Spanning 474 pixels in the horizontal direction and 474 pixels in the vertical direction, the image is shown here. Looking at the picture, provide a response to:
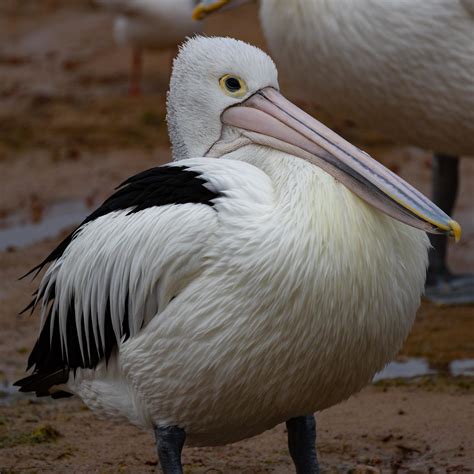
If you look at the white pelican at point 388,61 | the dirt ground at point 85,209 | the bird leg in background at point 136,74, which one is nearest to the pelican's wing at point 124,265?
the dirt ground at point 85,209

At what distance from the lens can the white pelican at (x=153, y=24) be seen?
1073 cm

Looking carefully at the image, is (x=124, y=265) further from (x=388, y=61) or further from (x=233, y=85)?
(x=388, y=61)

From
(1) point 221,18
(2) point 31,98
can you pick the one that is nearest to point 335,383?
(2) point 31,98

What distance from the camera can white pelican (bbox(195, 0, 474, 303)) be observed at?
210 inches

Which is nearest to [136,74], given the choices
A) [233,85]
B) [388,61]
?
[388,61]

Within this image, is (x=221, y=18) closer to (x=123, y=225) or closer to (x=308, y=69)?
(x=308, y=69)

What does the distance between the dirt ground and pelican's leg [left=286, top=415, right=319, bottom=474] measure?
413mm

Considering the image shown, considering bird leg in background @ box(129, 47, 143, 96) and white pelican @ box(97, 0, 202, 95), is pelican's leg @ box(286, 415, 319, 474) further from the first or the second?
white pelican @ box(97, 0, 202, 95)

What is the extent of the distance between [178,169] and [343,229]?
1.71 ft

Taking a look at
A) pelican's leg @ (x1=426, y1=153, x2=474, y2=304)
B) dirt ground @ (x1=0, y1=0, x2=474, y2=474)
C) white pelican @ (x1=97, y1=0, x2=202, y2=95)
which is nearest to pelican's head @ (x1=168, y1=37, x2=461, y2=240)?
dirt ground @ (x1=0, y1=0, x2=474, y2=474)

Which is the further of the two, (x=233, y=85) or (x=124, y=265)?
(x=233, y=85)

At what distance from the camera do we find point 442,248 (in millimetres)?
6508

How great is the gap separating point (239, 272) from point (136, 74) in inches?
293

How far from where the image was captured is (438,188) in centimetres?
640
